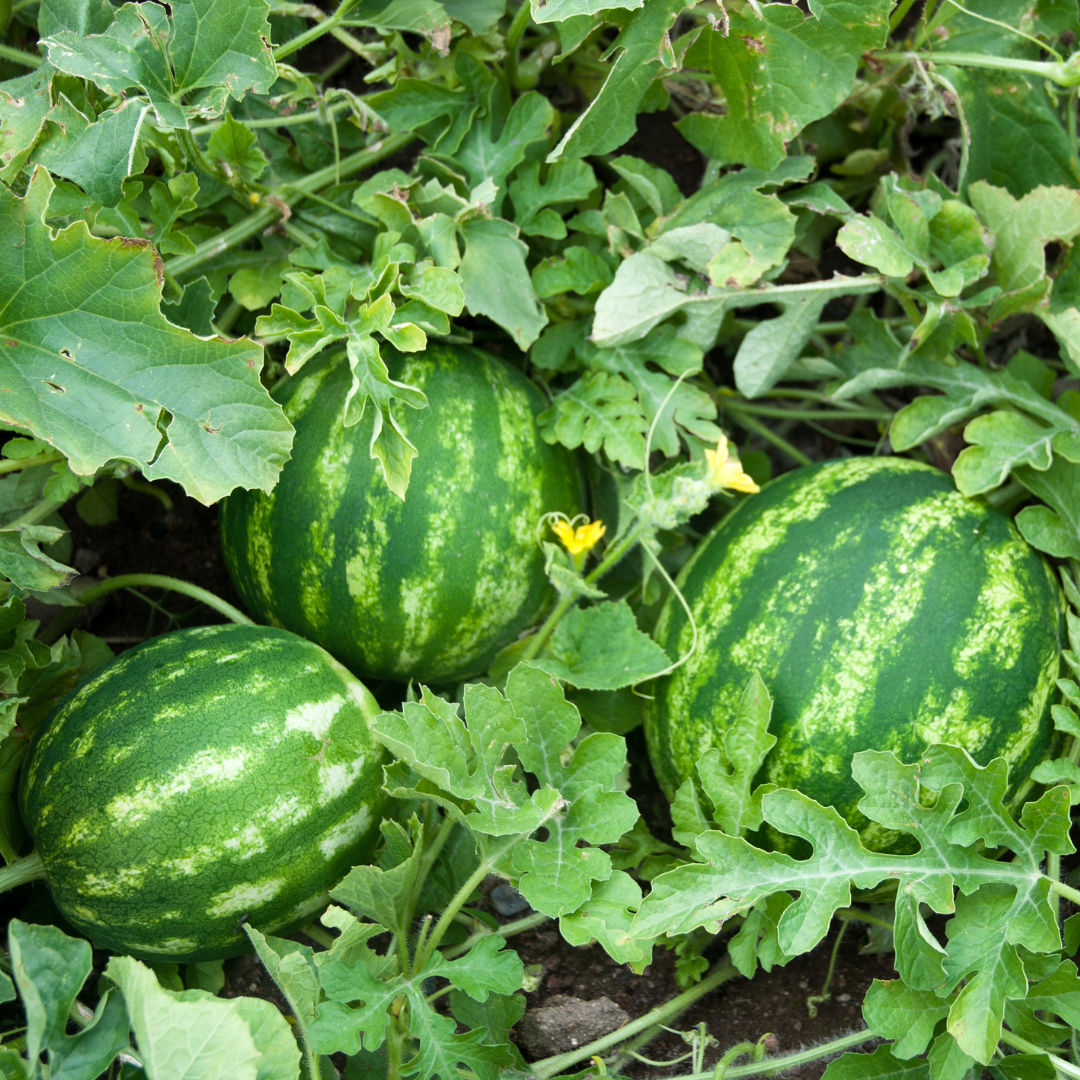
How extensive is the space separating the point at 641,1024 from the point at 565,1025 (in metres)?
0.20

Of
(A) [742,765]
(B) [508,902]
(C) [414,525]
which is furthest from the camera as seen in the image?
(B) [508,902]

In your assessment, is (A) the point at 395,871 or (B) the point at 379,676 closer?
(A) the point at 395,871

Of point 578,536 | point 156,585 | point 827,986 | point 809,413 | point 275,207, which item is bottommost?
point 827,986

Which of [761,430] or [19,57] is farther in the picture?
[761,430]

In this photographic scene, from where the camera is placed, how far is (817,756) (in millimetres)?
1828

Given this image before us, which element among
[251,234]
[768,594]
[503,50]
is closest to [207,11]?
[251,234]

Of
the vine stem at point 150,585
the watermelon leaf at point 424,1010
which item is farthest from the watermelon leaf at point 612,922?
the vine stem at point 150,585

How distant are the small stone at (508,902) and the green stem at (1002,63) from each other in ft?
6.42

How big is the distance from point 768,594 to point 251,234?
1.27m

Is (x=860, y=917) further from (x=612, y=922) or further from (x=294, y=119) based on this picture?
(x=294, y=119)

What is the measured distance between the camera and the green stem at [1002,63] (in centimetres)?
Result: 191

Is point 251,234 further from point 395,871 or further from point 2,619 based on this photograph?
point 395,871

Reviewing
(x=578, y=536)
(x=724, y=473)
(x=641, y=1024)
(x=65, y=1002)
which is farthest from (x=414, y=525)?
(x=641, y=1024)

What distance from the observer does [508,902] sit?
231 centimetres
